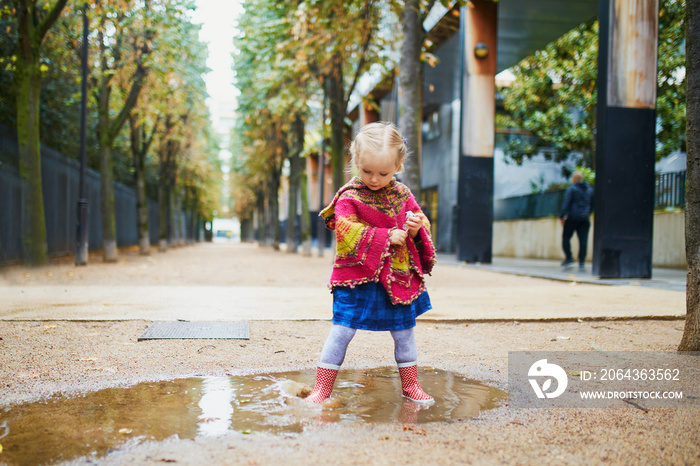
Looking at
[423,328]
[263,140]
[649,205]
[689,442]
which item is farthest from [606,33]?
[263,140]

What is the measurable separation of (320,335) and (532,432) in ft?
8.73

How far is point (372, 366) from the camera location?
3.91 m

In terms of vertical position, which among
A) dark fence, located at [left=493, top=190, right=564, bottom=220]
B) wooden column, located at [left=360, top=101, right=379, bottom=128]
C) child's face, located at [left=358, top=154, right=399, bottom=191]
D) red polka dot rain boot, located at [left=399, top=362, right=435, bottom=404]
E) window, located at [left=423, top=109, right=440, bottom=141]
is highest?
wooden column, located at [left=360, top=101, right=379, bottom=128]

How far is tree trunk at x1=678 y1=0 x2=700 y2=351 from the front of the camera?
3932 mm

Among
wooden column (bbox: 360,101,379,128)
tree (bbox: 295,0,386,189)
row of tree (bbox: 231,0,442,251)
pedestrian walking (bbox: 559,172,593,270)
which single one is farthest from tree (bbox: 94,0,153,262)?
wooden column (bbox: 360,101,379,128)

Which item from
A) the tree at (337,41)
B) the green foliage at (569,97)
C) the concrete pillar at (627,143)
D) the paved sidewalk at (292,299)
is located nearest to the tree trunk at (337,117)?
the tree at (337,41)

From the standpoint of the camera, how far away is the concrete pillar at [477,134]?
16.2 meters

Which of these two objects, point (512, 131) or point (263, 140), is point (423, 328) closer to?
point (512, 131)

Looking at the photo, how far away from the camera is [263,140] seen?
26.0 metres

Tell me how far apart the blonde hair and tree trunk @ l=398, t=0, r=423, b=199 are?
7.62 meters

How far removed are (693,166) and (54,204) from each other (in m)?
17.3

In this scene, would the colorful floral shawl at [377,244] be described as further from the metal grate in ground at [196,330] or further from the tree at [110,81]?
the tree at [110,81]

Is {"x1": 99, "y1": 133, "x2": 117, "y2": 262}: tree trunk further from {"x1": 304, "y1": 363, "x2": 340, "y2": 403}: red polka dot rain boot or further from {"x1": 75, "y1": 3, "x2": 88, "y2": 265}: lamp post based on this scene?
{"x1": 304, "y1": 363, "x2": 340, "y2": 403}: red polka dot rain boot

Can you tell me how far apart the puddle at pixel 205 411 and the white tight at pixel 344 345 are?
209 mm
